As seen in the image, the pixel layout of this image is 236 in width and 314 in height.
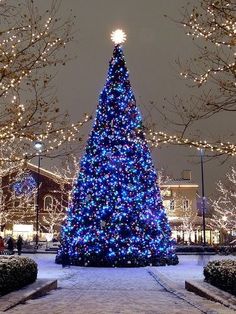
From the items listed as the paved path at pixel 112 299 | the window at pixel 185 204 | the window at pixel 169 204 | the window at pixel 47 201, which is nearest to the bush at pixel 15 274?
the paved path at pixel 112 299

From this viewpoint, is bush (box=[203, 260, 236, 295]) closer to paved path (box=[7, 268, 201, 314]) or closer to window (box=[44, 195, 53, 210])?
paved path (box=[7, 268, 201, 314])

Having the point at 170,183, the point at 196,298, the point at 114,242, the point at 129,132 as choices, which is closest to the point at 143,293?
the point at 196,298

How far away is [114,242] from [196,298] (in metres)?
13.5

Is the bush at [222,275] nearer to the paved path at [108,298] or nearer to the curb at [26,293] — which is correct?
the paved path at [108,298]

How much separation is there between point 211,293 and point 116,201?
14.7m

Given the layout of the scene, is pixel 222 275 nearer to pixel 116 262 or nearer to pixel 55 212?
pixel 116 262

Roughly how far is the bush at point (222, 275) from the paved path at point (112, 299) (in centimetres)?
78

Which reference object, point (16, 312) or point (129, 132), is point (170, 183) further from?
point (16, 312)

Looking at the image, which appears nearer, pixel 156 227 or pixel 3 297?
pixel 3 297

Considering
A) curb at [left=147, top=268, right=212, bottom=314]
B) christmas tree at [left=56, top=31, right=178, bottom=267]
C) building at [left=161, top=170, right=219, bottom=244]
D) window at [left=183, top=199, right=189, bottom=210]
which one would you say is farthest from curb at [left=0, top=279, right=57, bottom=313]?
window at [left=183, top=199, right=189, bottom=210]

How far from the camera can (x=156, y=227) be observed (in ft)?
90.9

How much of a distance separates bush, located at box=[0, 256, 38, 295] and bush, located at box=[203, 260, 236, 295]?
5232mm

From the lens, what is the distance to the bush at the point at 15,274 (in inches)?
520

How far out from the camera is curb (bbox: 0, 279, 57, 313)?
11602mm
